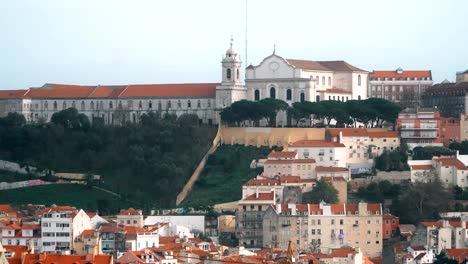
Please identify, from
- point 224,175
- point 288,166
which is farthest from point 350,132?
point 224,175

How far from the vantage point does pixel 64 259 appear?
54.8 m

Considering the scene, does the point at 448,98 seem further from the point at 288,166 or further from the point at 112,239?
the point at 112,239

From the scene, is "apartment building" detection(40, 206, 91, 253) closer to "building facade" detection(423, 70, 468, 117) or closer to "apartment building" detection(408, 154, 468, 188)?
"apartment building" detection(408, 154, 468, 188)

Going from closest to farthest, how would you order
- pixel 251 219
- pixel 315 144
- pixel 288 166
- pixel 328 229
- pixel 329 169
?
pixel 328 229 → pixel 251 219 → pixel 329 169 → pixel 288 166 → pixel 315 144

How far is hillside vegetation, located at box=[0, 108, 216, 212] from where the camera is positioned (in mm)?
78688

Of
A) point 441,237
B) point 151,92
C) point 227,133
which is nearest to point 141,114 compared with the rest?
point 151,92

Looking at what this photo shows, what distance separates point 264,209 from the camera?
232 ft

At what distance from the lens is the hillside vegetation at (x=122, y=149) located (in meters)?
78.7

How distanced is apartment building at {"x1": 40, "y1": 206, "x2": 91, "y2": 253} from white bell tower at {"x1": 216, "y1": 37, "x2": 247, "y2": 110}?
22.8 meters

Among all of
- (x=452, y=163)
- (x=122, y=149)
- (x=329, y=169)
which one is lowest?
(x=329, y=169)

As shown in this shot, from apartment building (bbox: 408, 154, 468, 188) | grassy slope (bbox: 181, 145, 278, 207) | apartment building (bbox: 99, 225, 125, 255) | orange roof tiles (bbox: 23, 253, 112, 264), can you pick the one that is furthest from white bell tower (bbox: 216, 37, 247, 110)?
orange roof tiles (bbox: 23, 253, 112, 264)

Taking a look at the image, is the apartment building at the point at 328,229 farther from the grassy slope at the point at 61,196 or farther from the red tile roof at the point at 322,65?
the red tile roof at the point at 322,65

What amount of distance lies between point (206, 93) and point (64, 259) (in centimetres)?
3560

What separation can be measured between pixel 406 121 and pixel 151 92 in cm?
1615
